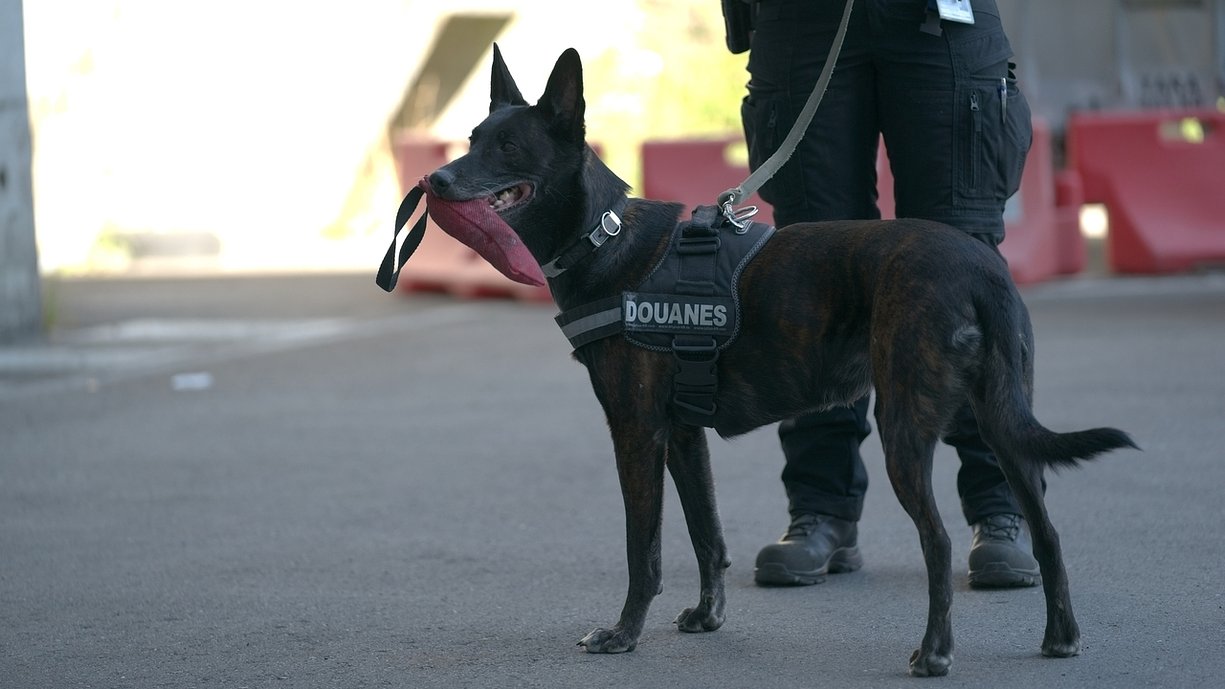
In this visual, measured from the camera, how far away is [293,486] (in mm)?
6211

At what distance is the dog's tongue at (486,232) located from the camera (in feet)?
12.2

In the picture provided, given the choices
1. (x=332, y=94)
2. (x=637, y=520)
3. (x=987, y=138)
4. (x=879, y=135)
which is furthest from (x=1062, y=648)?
(x=332, y=94)

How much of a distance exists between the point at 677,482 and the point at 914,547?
1125 mm

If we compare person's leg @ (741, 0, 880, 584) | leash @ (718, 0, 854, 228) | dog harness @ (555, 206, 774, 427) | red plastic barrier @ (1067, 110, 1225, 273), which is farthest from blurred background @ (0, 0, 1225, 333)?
dog harness @ (555, 206, 774, 427)

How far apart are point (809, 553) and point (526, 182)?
1428 mm

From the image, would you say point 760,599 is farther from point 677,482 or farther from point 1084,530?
point 1084,530

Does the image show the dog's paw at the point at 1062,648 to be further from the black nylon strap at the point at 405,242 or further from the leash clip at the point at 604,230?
the black nylon strap at the point at 405,242

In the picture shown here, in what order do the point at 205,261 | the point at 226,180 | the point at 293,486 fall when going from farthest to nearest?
1. the point at 226,180
2. the point at 205,261
3. the point at 293,486

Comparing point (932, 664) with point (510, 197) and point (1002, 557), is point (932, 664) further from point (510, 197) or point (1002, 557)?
point (510, 197)

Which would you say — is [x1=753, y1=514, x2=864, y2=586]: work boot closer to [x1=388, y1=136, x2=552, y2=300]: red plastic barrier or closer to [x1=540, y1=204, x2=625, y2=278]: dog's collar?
[x1=540, y1=204, x2=625, y2=278]: dog's collar

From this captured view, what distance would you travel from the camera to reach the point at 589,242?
3891mm

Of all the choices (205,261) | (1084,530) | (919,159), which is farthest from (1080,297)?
(205,261)

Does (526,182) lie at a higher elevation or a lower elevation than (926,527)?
higher

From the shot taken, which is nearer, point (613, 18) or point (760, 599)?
point (760, 599)
